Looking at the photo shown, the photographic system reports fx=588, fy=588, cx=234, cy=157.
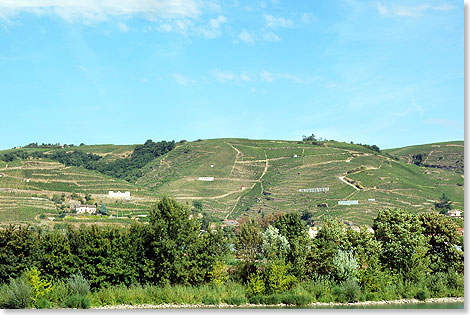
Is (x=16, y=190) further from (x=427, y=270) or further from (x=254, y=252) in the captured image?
(x=427, y=270)

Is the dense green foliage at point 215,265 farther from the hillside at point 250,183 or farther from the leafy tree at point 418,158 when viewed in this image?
the leafy tree at point 418,158

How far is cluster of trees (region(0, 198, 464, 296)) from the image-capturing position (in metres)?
25.0

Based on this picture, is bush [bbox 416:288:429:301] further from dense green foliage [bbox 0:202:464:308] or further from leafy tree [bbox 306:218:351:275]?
leafy tree [bbox 306:218:351:275]

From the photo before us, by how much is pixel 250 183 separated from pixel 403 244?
208 feet

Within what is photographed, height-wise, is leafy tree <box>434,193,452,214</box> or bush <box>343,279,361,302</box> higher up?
leafy tree <box>434,193,452,214</box>

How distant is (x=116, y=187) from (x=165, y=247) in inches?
2179

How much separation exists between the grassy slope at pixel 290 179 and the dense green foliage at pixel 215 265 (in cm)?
3569

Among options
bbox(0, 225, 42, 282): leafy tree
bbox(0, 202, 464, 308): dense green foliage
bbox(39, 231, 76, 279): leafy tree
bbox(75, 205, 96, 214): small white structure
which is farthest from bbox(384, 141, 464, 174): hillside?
bbox(0, 225, 42, 282): leafy tree

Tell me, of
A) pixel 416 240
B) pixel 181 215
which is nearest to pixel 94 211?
pixel 181 215

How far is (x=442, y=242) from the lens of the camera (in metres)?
29.1

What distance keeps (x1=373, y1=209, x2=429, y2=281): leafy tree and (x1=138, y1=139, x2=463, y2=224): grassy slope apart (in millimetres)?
33998

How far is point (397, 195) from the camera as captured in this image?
74.7 m

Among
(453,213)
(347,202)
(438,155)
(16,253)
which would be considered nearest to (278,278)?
(16,253)

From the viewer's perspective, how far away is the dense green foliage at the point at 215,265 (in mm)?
24016
